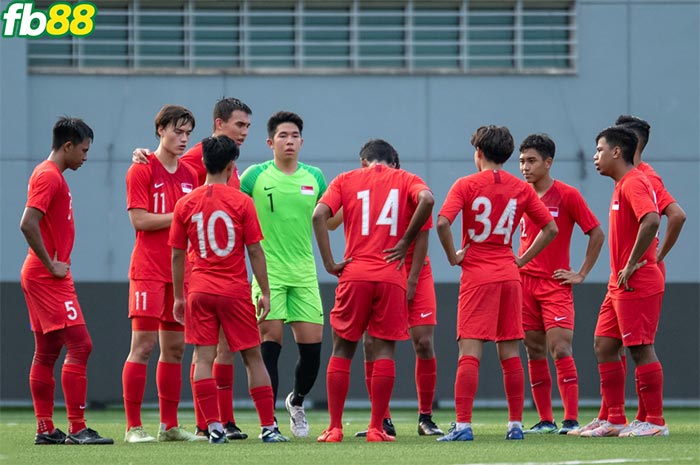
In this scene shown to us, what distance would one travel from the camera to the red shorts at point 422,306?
1042cm

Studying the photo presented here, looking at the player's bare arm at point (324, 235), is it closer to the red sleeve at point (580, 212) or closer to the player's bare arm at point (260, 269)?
the player's bare arm at point (260, 269)

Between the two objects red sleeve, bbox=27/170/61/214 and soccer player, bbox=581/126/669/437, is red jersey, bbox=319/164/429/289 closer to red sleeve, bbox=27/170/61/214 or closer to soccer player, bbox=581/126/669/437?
soccer player, bbox=581/126/669/437

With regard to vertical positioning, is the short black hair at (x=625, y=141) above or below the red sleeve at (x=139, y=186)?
above

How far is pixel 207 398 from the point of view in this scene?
909 centimetres

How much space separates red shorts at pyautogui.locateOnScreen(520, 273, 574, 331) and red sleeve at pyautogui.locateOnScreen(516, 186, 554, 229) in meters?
1.02

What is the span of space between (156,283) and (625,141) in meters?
3.70

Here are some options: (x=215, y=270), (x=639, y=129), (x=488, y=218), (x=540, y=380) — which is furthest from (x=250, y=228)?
(x=639, y=129)

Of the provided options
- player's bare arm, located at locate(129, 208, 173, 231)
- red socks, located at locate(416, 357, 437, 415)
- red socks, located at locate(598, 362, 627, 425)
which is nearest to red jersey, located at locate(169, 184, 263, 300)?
player's bare arm, located at locate(129, 208, 173, 231)

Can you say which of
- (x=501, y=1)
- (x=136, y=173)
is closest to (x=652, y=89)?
(x=501, y=1)

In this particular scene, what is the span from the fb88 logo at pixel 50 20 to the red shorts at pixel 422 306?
30.0 feet

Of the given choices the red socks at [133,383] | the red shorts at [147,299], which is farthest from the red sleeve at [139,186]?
the red socks at [133,383]

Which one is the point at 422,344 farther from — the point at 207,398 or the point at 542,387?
the point at 207,398

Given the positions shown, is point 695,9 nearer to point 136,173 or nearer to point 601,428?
point 601,428

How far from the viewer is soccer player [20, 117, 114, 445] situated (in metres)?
9.35
